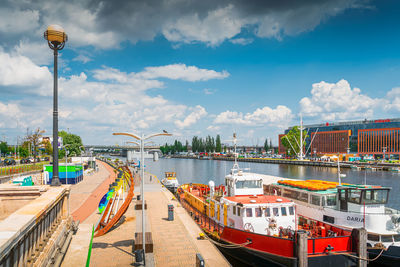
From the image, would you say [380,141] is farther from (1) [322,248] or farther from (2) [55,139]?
(2) [55,139]

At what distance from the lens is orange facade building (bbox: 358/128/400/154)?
139 meters

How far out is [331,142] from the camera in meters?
168

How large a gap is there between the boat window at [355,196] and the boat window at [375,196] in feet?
1.29

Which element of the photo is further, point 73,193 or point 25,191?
point 73,193

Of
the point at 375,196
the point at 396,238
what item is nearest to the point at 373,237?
the point at 396,238

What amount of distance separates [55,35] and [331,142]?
175 m

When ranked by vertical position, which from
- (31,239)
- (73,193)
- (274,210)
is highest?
(31,239)

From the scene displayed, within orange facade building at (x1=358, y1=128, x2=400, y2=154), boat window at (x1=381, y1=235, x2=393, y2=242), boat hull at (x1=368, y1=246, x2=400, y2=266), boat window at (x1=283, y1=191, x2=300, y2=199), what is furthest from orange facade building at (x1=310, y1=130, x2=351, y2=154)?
boat hull at (x1=368, y1=246, x2=400, y2=266)

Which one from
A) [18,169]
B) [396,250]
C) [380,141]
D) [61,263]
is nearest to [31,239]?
[61,263]

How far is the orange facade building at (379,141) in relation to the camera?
456 ft

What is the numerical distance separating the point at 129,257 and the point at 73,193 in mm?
28034

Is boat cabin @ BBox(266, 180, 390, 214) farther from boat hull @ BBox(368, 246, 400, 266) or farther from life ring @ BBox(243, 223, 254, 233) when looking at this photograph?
life ring @ BBox(243, 223, 254, 233)

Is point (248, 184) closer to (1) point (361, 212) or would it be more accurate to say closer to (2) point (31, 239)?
(1) point (361, 212)

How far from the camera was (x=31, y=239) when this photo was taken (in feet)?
22.8
